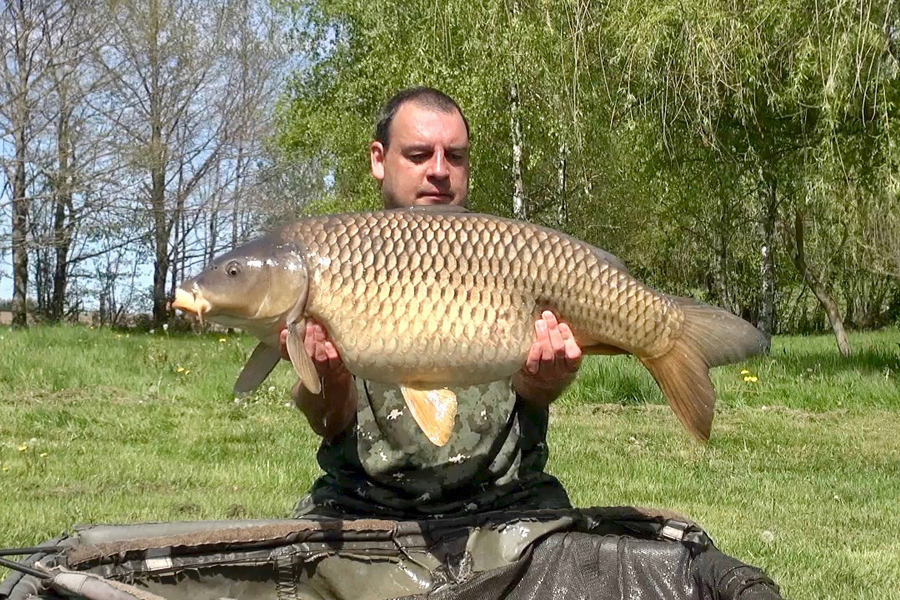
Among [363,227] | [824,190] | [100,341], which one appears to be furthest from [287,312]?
[100,341]

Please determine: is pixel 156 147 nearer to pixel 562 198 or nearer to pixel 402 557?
pixel 562 198

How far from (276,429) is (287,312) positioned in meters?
2.79

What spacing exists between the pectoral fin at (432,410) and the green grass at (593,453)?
1018mm

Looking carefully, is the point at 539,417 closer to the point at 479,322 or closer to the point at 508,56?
the point at 479,322

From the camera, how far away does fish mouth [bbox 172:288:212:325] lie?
4.07 ft

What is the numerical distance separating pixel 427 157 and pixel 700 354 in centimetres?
60

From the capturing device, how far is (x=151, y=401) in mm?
4598

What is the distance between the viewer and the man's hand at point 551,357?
1307mm

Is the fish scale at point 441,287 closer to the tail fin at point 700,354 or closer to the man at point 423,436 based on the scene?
the tail fin at point 700,354

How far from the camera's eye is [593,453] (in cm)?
355

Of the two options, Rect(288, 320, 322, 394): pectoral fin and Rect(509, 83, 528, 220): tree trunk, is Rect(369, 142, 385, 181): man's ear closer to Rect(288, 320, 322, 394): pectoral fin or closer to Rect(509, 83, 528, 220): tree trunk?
Rect(288, 320, 322, 394): pectoral fin

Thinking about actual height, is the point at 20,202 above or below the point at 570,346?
above

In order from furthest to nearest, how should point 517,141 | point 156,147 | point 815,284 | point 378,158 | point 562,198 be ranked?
→ point 156,147, point 562,198, point 517,141, point 815,284, point 378,158

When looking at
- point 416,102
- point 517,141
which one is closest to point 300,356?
point 416,102
